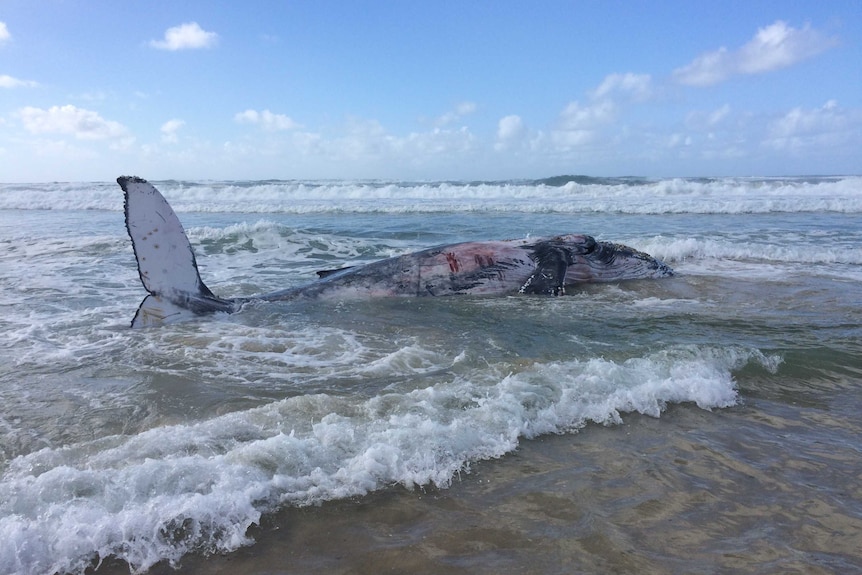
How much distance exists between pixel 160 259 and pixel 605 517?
5.82 metres

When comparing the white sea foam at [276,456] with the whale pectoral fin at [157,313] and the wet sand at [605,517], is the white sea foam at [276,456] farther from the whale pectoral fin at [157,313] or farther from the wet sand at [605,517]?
the whale pectoral fin at [157,313]

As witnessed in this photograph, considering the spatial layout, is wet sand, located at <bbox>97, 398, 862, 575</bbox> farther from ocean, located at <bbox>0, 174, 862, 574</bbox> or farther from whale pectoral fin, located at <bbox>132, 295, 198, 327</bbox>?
whale pectoral fin, located at <bbox>132, 295, 198, 327</bbox>

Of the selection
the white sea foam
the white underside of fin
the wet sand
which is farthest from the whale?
the wet sand

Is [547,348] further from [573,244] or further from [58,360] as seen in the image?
[58,360]

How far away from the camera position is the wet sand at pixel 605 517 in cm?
273

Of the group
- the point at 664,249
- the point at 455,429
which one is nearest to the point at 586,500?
the point at 455,429

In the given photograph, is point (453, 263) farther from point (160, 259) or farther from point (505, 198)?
point (505, 198)

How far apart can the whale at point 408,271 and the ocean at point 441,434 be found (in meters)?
0.39

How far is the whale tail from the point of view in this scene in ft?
21.2

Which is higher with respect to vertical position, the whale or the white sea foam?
the whale

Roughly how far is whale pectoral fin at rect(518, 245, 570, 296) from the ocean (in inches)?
12.9

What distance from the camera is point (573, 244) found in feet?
30.9

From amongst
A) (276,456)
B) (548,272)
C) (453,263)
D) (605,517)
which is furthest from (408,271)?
(605,517)

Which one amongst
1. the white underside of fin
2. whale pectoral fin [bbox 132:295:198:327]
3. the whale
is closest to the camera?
the white underside of fin
